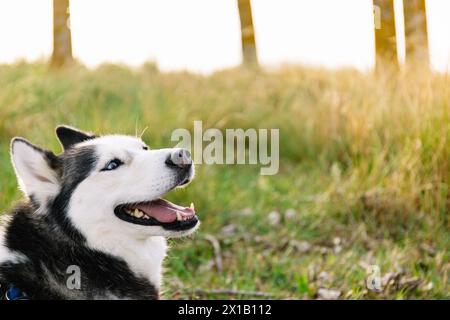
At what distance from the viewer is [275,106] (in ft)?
33.2

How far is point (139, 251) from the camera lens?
11.7 feet

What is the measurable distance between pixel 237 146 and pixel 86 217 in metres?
4.17

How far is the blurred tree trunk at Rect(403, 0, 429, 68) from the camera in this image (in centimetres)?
754

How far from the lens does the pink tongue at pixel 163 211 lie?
3395 millimetres

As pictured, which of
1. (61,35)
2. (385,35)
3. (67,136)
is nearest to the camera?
(67,136)

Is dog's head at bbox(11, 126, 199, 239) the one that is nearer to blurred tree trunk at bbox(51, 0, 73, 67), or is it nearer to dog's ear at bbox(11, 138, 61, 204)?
dog's ear at bbox(11, 138, 61, 204)

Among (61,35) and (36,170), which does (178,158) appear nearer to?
(36,170)

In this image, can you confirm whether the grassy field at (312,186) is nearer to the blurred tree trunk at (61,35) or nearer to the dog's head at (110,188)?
the dog's head at (110,188)

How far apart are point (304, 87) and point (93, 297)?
7.75 meters

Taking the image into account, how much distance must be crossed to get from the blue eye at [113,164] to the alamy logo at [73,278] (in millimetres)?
533

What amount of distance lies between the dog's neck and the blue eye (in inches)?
13.4

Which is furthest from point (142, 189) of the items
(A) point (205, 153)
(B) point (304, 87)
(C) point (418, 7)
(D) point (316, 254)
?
(B) point (304, 87)

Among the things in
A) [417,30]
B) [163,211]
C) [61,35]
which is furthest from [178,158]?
[61,35]
